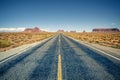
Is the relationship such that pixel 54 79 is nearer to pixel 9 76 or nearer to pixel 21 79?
pixel 21 79

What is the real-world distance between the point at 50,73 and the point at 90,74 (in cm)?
186

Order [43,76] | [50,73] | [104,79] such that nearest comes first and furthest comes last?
[104,79] → [43,76] → [50,73]

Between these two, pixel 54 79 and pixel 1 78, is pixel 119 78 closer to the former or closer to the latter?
pixel 54 79

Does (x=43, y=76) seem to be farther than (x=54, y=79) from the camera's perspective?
Yes

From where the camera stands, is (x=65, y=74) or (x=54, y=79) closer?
(x=54, y=79)

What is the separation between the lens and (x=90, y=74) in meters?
5.64

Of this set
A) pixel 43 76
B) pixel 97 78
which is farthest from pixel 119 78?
pixel 43 76

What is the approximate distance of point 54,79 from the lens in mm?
5059

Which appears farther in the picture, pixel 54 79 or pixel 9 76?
pixel 9 76

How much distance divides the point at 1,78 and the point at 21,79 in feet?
2.99

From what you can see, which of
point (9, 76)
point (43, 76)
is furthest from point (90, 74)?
point (9, 76)

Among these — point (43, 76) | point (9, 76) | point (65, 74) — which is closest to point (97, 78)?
point (65, 74)

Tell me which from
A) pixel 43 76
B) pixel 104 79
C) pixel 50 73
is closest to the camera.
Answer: pixel 104 79

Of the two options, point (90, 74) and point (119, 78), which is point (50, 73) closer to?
point (90, 74)
